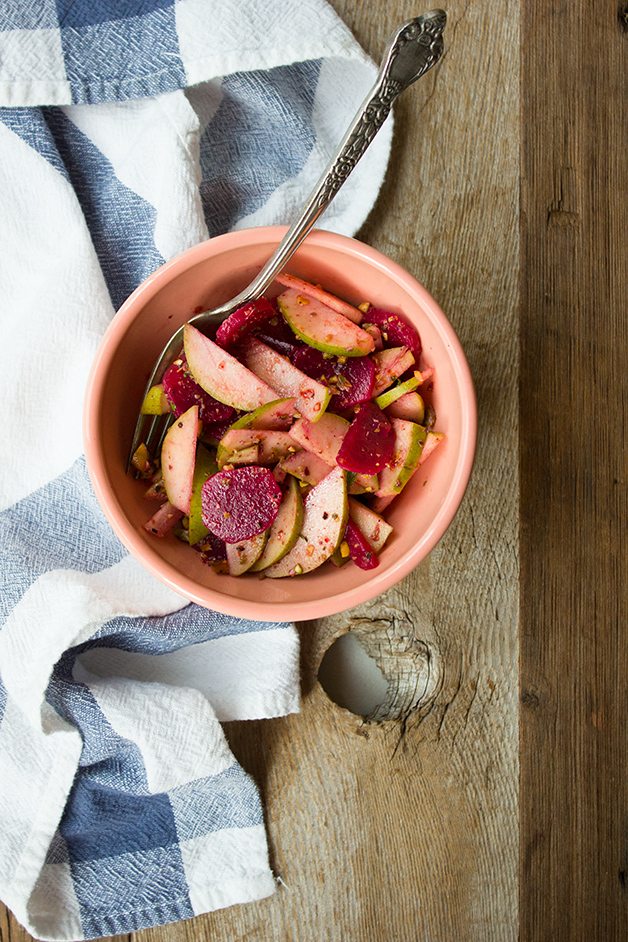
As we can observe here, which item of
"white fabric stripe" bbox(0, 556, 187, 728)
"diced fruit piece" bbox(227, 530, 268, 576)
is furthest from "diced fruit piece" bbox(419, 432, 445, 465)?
"white fabric stripe" bbox(0, 556, 187, 728)

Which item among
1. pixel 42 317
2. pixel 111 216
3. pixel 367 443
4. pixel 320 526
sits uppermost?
pixel 111 216

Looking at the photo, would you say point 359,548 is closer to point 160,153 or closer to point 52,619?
point 52,619

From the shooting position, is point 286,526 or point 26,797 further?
point 26,797

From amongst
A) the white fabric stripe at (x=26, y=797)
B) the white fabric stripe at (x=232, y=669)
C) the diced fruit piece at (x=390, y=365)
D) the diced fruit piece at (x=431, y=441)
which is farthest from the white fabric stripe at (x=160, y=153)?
the white fabric stripe at (x=26, y=797)

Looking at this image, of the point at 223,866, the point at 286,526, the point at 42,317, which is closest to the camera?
the point at 286,526

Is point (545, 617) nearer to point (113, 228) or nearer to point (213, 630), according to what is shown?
point (213, 630)

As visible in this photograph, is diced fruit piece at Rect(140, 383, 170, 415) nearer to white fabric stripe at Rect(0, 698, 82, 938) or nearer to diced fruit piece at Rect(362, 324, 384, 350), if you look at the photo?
diced fruit piece at Rect(362, 324, 384, 350)

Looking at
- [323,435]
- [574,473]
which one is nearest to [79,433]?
[323,435]
